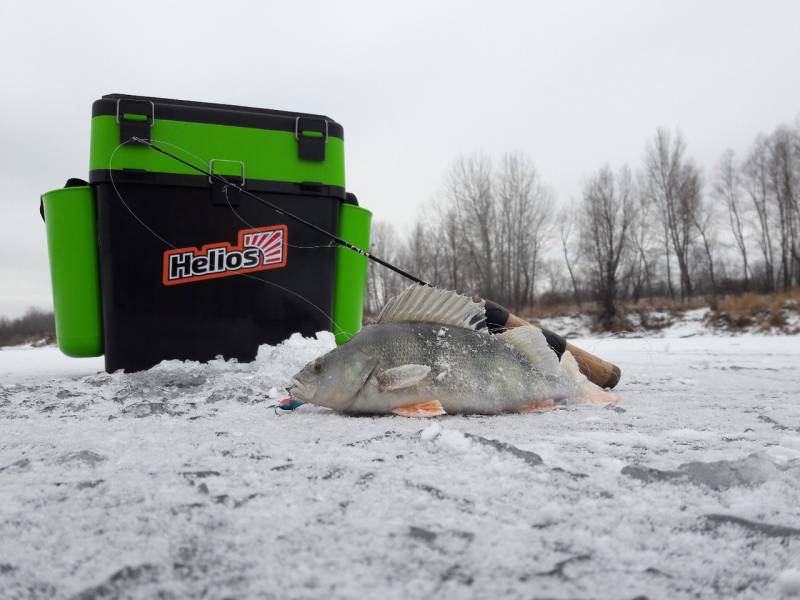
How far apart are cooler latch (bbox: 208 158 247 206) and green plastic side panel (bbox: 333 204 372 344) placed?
2.49ft

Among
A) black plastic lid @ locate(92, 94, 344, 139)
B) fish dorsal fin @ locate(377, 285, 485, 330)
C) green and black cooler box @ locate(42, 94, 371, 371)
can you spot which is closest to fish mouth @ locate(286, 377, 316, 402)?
fish dorsal fin @ locate(377, 285, 485, 330)

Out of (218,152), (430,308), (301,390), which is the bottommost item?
(301,390)

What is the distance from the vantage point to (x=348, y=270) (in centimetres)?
385

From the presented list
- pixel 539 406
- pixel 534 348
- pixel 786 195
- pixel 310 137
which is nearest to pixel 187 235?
pixel 310 137

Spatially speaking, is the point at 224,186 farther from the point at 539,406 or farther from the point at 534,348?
the point at 539,406

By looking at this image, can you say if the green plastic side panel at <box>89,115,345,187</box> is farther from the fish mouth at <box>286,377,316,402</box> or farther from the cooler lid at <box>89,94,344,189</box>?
the fish mouth at <box>286,377,316,402</box>

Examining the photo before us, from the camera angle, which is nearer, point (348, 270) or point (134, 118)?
point (134, 118)

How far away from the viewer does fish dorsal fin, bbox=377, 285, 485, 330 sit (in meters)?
2.21

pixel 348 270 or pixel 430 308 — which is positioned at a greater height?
pixel 348 270

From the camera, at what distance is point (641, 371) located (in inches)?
160

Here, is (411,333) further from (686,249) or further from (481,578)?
(686,249)

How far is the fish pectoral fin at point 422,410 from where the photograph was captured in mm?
1914

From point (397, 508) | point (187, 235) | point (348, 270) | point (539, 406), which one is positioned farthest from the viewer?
point (348, 270)

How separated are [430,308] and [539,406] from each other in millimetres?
641
